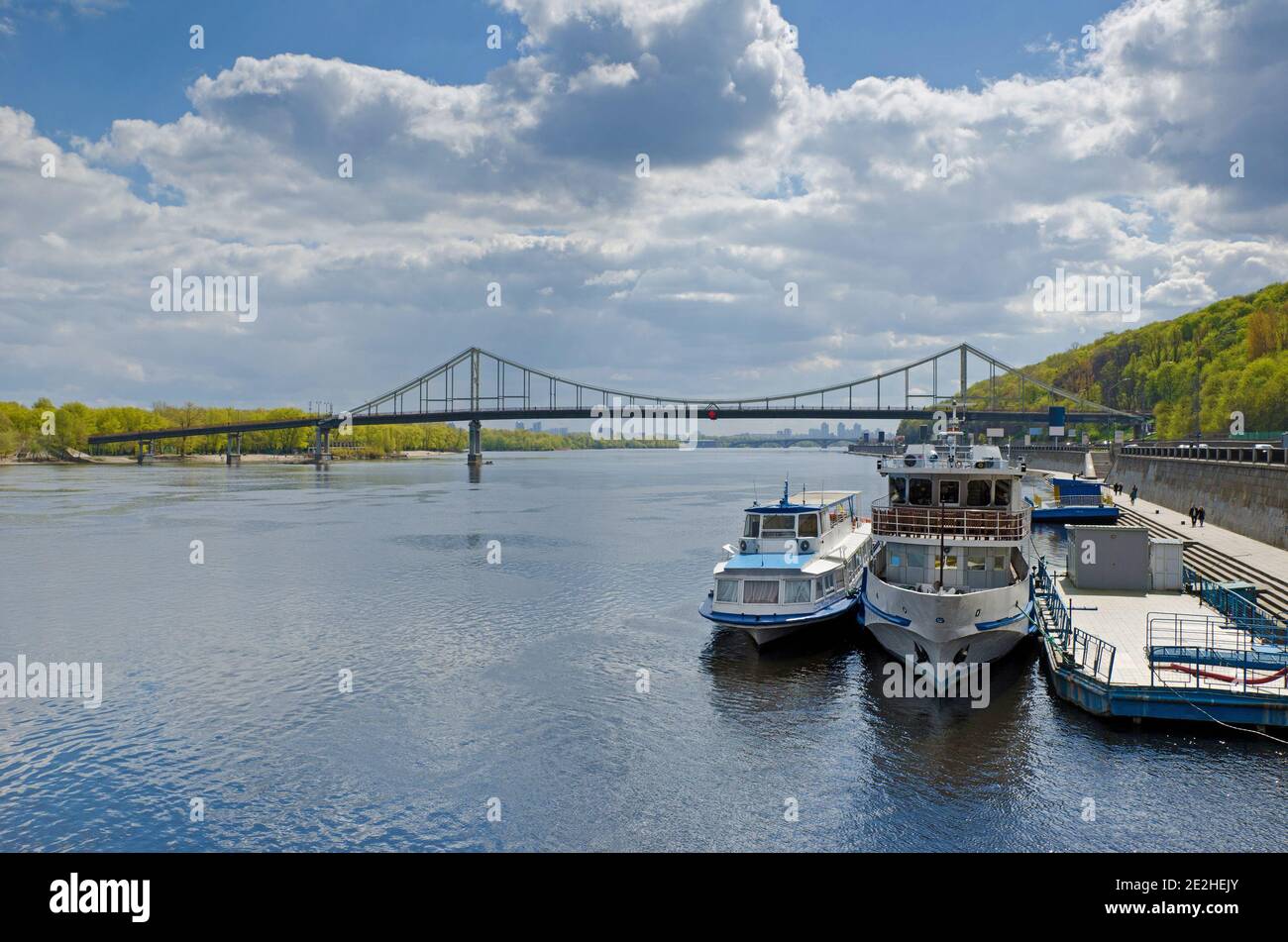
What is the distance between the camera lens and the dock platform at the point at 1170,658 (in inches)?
841

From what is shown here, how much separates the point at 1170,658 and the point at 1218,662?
1.06 metres

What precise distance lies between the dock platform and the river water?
0.66m

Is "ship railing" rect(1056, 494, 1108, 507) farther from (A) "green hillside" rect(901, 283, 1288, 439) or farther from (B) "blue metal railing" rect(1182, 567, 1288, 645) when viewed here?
(B) "blue metal railing" rect(1182, 567, 1288, 645)

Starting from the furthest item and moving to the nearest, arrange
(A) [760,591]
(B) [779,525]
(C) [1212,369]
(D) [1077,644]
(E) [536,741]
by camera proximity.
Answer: (C) [1212,369] < (B) [779,525] < (A) [760,591] < (D) [1077,644] < (E) [536,741]

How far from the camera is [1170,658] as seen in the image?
23344mm

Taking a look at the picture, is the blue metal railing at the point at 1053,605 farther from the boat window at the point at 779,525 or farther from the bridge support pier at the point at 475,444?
the bridge support pier at the point at 475,444

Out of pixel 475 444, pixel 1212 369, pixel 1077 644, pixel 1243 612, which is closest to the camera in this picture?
pixel 1077 644

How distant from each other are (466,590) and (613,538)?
71.6 feet

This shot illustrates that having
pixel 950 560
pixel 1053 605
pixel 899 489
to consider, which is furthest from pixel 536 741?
pixel 1053 605

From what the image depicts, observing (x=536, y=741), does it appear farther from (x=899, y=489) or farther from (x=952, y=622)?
(x=899, y=489)

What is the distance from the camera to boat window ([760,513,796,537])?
34766 mm
